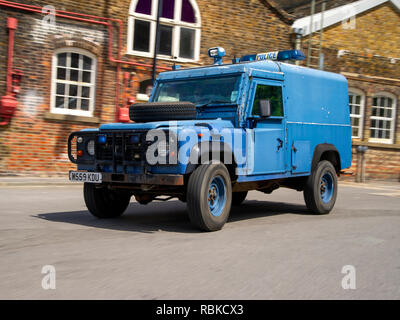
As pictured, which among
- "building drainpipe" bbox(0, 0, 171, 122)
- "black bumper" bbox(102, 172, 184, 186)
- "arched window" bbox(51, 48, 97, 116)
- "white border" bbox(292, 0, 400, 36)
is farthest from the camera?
"white border" bbox(292, 0, 400, 36)

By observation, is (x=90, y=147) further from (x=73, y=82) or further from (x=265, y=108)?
(x=73, y=82)

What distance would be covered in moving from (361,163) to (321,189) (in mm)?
11078

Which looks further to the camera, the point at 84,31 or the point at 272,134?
the point at 84,31

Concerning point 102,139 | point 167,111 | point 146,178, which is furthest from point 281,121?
point 102,139

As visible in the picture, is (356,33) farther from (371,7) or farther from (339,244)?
(339,244)

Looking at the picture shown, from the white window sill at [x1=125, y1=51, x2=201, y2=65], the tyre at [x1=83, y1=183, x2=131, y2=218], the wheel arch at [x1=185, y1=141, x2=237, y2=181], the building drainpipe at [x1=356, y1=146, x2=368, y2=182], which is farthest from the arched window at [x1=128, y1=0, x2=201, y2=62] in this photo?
the wheel arch at [x1=185, y1=141, x2=237, y2=181]

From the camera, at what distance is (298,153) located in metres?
8.63

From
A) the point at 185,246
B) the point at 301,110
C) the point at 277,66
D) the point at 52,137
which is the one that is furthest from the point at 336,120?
the point at 52,137

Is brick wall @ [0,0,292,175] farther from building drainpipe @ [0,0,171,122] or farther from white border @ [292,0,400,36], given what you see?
white border @ [292,0,400,36]

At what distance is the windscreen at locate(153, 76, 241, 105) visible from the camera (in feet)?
25.1

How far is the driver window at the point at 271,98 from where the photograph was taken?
7758 mm

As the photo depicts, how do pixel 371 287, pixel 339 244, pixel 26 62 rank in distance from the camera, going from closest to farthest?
pixel 371 287 < pixel 339 244 < pixel 26 62

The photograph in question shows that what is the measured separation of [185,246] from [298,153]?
349 centimetres

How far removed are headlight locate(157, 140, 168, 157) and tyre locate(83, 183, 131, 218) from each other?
4.43 ft
